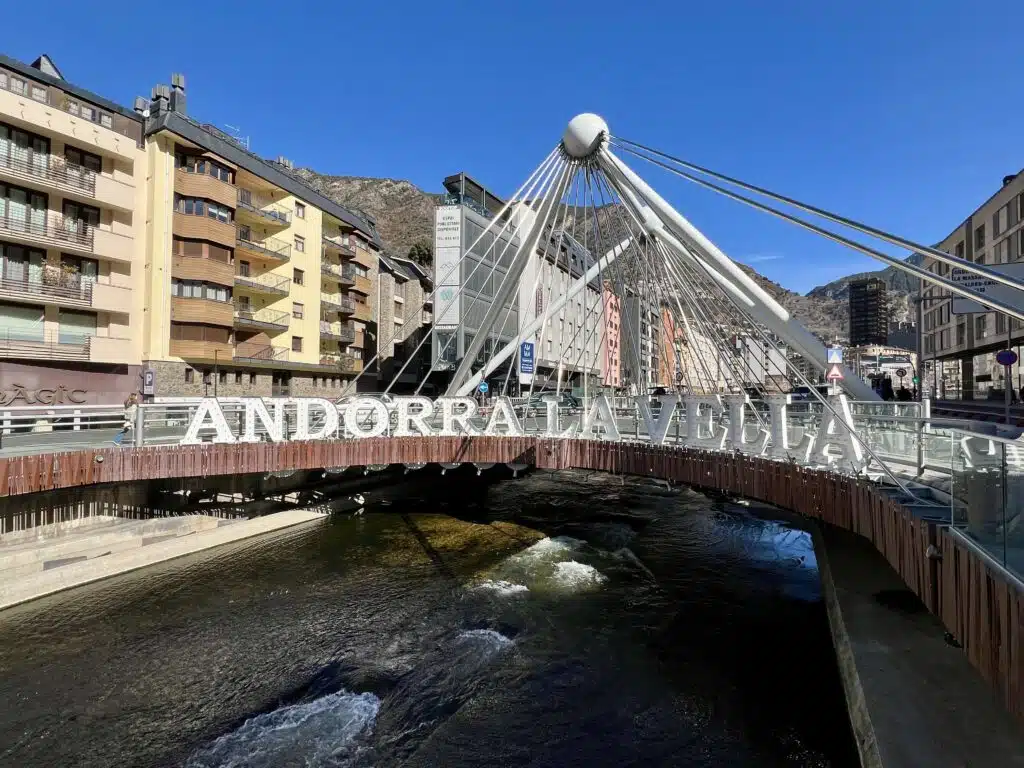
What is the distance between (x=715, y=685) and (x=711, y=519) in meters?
16.2

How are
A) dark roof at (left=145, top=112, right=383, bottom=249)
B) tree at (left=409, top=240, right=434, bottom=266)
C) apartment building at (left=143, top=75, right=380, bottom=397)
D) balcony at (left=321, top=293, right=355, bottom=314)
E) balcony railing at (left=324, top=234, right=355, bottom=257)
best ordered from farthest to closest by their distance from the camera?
tree at (left=409, top=240, right=434, bottom=266) < balcony railing at (left=324, top=234, right=355, bottom=257) < balcony at (left=321, top=293, right=355, bottom=314) < apartment building at (left=143, top=75, right=380, bottom=397) < dark roof at (left=145, top=112, right=383, bottom=249)

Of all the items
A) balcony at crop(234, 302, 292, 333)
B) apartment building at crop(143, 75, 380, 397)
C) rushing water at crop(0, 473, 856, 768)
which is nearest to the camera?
rushing water at crop(0, 473, 856, 768)

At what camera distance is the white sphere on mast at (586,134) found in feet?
77.4

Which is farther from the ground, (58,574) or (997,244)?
(997,244)

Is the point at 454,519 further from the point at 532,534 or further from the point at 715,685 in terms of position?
the point at 715,685

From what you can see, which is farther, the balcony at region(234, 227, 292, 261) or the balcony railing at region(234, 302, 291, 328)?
the balcony at region(234, 227, 292, 261)

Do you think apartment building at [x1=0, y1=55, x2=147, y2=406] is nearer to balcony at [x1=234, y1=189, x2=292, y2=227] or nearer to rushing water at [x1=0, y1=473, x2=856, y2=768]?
balcony at [x1=234, y1=189, x2=292, y2=227]

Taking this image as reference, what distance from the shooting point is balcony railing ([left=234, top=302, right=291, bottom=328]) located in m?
41.1

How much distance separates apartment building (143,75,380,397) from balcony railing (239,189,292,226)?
0.10 meters

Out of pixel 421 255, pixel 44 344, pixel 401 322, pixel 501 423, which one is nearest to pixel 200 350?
pixel 44 344

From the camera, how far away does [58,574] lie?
16688 mm

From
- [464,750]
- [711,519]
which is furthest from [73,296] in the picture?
[711,519]

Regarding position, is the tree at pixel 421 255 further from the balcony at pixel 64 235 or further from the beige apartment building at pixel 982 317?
the beige apartment building at pixel 982 317

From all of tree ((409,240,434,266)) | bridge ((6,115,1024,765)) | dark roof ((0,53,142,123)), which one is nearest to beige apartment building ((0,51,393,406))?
dark roof ((0,53,142,123))
